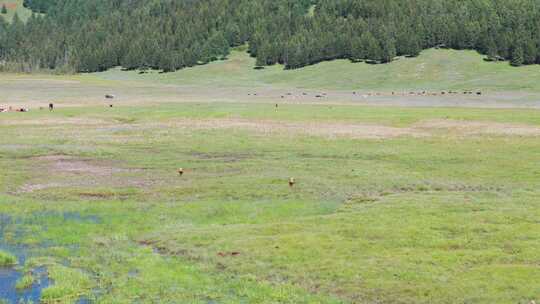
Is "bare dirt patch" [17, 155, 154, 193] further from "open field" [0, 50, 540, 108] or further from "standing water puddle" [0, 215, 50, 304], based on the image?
"open field" [0, 50, 540, 108]

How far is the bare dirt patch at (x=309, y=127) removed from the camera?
64.4 m

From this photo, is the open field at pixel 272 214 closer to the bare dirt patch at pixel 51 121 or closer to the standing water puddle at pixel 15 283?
the standing water puddle at pixel 15 283

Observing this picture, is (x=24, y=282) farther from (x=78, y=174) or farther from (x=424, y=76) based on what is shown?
(x=424, y=76)

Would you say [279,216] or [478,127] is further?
[478,127]

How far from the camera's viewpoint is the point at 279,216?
31.9 m

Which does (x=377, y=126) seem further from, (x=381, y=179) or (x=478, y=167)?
(x=381, y=179)

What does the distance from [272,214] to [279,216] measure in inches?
18.9

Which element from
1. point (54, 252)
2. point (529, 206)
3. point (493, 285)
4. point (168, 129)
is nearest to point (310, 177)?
point (529, 206)

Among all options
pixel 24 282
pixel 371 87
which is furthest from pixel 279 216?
pixel 371 87

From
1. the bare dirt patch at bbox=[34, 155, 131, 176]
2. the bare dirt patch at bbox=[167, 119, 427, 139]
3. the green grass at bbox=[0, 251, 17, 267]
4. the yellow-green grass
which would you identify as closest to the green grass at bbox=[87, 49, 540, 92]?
the bare dirt patch at bbox=[167, 119, 427, 139]

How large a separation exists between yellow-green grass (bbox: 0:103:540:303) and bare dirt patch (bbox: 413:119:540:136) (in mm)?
2126

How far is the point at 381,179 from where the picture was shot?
134 ft

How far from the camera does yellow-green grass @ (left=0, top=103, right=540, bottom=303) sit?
21.4m

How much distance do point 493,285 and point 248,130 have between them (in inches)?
1905
